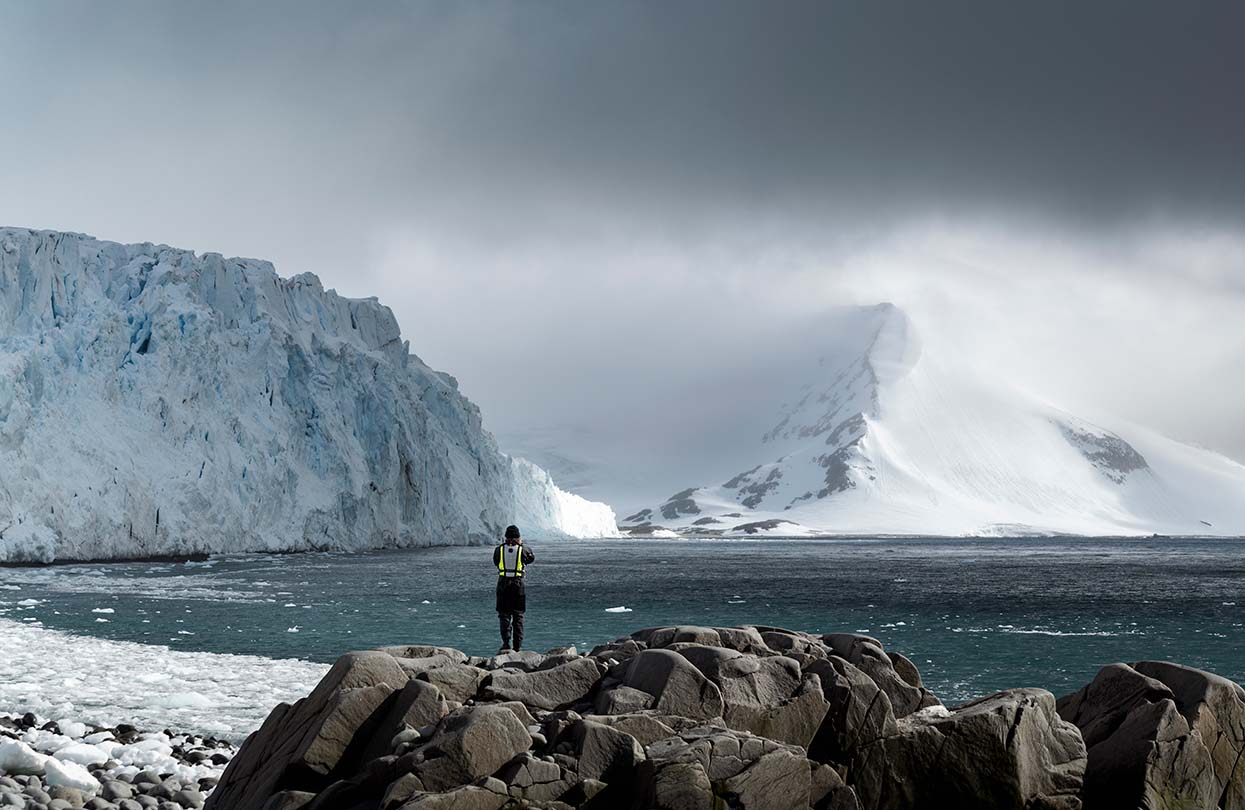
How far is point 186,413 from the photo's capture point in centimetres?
6347

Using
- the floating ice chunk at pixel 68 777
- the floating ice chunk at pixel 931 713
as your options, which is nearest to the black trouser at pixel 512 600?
the floating ice chunk at pixel 68 777

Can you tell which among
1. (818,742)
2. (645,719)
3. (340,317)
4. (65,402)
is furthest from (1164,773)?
(340,317)

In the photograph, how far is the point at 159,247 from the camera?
231 feet

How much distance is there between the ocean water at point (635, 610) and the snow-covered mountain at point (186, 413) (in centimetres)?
316

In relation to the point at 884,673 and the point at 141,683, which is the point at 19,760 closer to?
the point at 141,683

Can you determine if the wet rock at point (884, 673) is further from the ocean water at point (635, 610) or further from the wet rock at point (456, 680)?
the ocean water at point (635, 610)

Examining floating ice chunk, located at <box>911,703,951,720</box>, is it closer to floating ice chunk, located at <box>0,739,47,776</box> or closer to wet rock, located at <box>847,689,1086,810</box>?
wet rock, located at <box>847,689,1086,810</box>

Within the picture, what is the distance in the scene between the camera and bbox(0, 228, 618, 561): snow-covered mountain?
56188mm

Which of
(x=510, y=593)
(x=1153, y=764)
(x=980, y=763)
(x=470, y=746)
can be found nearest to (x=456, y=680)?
(x=470, y=746)

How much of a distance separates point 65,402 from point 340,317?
91.6 ft

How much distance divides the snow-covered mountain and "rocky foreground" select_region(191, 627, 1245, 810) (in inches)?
2015

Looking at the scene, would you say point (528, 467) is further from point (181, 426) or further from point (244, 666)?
point (244, 666)

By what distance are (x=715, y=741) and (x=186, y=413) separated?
61.1m

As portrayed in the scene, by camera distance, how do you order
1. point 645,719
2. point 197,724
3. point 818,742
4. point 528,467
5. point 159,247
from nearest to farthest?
point 645,719, point 818,742, point 197,724, point 159,247, point 528,467
